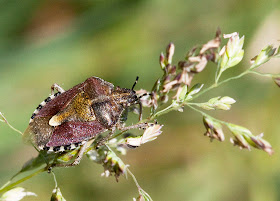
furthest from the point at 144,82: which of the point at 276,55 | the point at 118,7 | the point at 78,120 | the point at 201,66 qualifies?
the point at 276,55

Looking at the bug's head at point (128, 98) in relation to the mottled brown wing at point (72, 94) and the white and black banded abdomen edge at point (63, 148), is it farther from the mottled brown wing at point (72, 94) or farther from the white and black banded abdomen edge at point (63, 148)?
the white and black banded abdomen edge at point (63, 148)

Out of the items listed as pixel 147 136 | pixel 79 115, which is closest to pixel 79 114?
pixel 79 115

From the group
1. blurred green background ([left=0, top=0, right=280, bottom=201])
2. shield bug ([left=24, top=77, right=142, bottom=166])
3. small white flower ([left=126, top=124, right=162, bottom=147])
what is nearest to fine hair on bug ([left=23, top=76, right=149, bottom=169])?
shield bug ([left=24, top=77, right=142, bottom=166])

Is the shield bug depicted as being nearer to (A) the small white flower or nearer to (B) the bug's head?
(B) the bug's head

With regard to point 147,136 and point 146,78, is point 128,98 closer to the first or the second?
point 147,136

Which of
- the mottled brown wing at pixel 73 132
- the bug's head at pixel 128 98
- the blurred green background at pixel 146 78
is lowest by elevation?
the blurred green background at pixel 146 78

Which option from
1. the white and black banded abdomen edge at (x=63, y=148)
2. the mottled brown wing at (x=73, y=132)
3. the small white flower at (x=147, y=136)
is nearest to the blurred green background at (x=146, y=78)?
the mottled brown wing at (x=73, y=132)
